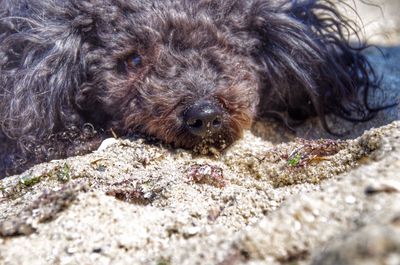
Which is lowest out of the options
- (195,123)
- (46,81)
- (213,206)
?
(46,81)

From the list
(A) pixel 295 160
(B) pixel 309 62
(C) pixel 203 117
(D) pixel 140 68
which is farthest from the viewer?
(B) pixel 309 62

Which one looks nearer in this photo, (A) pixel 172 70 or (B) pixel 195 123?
(B) pixel 195 123

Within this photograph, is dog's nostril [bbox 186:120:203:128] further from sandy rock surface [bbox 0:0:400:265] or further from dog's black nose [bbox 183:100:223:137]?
sandy rock surface [bbox 0:0:400:265]

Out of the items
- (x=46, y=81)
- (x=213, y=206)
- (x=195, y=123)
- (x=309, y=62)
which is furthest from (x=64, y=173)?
(x=309, y=62)

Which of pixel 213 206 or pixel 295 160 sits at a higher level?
pixel 213 206

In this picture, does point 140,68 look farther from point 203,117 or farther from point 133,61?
point 203,117

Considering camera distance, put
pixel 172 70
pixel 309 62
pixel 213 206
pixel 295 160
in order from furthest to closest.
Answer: pixel 309 62 → pixel 172 70 → pixel 295 160 → pixel 213 206

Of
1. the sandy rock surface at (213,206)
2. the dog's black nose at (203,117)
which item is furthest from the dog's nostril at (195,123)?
the sandy rock surface at (213,206)

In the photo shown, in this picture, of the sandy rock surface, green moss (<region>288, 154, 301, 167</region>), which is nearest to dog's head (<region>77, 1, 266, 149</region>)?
the sandy rock surface
